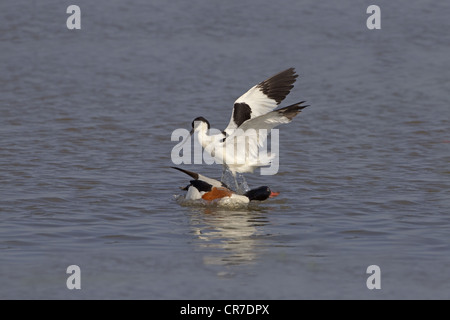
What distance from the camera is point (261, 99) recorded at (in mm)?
11047

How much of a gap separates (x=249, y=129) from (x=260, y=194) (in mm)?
761

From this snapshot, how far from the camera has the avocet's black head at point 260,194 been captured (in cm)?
1000

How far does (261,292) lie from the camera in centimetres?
683

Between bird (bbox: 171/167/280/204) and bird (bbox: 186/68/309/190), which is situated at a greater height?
bird (bbox: 186/68/309/190)

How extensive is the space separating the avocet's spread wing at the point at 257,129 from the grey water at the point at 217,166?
2.11ft

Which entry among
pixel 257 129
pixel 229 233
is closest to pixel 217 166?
pixel 257 129

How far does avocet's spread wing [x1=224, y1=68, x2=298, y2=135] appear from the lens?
10852mm

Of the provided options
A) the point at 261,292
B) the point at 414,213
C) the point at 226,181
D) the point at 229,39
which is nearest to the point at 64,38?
the point at 229,39

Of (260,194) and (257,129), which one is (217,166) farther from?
(260,194)

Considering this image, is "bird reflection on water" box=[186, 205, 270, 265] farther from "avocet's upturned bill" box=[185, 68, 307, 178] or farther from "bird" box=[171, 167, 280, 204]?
"avocet's upturned bill" box=[185, 68, 307, 178]

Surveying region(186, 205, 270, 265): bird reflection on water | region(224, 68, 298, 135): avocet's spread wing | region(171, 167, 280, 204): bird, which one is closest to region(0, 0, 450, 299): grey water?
region(186, 205, 270, 265): bird reflection on water

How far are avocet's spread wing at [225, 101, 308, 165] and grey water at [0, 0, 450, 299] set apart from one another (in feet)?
2.11

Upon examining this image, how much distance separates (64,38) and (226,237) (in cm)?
1111
